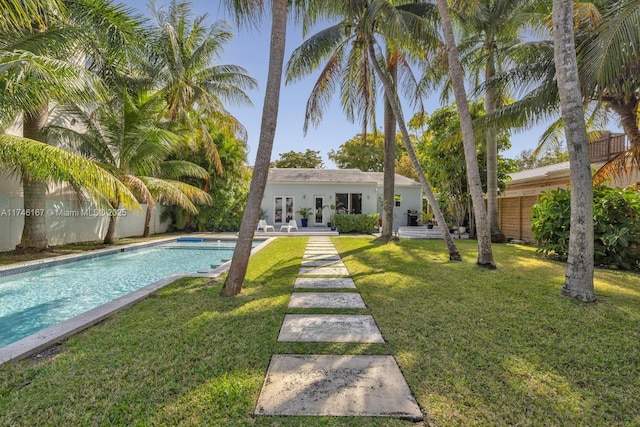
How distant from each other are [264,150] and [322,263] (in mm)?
3974

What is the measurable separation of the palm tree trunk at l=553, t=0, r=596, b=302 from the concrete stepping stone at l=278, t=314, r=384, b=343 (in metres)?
3.47

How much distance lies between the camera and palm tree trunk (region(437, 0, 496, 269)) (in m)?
6.98

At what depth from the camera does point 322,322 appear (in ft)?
12.8

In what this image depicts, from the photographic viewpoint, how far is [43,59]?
566 centimetres

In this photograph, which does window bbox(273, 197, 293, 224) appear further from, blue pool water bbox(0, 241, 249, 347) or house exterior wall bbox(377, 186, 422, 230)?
blue pool water bbox(0, 241, 249, 347)

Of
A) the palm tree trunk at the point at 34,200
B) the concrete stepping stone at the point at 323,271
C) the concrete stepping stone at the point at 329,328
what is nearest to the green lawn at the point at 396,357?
the concrete stepping stone at the point at 329,328

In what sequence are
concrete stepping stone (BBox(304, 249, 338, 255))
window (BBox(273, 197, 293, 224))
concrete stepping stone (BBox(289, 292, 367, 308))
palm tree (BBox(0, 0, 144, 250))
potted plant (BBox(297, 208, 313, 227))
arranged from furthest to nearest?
window (BBox(273, 197, 293, 224))
potted plant (BBox(297, 208, 313, 227))
concrete stepping stone (BBox(304, 249, 338, 255))
palm tree (BBox(0, 0, 144, 250))
concrete stepping stone (BBox(289, 292, 367, 308))

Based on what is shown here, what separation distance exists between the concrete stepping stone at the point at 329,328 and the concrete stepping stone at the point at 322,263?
360 centimetres

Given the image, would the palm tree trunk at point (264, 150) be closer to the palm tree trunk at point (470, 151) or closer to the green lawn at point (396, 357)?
the green lawn at point (396, 357)

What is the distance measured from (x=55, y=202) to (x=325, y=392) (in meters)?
13.0

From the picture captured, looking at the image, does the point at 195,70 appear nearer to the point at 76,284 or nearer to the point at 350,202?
the point at 76,284

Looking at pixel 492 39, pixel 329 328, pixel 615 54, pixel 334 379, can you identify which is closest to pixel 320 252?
pixel 329 328

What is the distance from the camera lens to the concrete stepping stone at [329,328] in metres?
3.40

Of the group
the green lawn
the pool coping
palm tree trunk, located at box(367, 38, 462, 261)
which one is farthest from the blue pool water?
palm tree trunk, located at box(367, 38, 462, 261)
